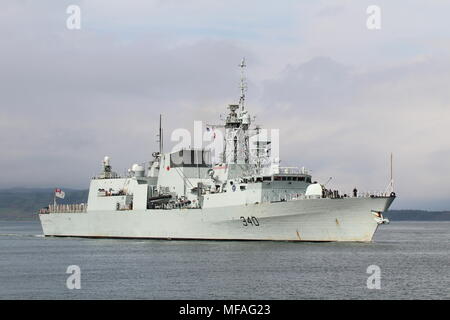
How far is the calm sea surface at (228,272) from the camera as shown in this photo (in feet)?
108

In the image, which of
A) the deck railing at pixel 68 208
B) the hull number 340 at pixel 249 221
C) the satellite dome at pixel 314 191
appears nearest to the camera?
the satellite dome at pixel 314 191

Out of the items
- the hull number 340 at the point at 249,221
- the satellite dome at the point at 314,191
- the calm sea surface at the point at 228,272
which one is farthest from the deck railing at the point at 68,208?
the satellite dome at the point at 314,191

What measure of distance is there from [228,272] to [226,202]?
15.6 metres

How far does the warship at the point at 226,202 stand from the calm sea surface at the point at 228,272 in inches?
54.6

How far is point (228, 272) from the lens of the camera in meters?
38.8

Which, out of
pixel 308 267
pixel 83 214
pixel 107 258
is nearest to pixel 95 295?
pixel 308 267

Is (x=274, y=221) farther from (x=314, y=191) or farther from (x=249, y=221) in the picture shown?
(x=314, y=191)

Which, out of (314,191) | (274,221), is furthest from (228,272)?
(314,191)

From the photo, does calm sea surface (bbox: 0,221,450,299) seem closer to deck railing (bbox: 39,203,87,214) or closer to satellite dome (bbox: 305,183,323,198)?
satellite dome (bbox: 305,183,323,198)

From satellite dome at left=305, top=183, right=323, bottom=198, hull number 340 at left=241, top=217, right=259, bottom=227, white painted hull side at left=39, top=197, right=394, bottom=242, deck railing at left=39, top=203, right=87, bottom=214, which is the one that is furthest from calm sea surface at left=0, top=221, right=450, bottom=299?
deck railing at left=39, top=203, right=87, bottom=214

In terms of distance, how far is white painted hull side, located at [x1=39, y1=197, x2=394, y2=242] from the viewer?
49.2 m

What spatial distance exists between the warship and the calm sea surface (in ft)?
4.55

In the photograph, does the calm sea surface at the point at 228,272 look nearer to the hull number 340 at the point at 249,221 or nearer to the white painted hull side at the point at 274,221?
the white painted hull side at the point at 274,221
